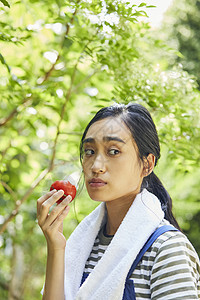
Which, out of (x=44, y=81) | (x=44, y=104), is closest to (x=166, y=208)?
(x=44, y=104)

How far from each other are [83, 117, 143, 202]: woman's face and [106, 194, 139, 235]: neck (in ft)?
0.06

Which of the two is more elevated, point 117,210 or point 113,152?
point 113,152

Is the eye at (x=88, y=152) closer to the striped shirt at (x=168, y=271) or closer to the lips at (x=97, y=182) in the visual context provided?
the lips at (x=97, y=182)

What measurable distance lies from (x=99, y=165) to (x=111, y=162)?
0.04 metres

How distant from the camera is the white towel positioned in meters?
1.31

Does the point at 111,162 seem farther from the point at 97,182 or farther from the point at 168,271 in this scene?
the point at 168,271

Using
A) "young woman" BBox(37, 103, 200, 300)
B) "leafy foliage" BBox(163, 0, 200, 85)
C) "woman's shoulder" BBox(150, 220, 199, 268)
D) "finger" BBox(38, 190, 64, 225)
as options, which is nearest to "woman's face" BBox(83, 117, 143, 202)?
"young woman" BBox(37, 103, 200, 300)

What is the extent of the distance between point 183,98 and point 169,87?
0.09 m

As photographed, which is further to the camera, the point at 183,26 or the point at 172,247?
the point at 183,26

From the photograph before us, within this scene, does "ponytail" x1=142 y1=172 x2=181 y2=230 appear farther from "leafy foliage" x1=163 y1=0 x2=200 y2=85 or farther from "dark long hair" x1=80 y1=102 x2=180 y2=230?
"leafy foliage" x1=163 y1=0 x2=200 y2=85

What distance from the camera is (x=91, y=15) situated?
1.92 meters

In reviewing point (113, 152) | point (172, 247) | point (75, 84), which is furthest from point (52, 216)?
point (75, 84)

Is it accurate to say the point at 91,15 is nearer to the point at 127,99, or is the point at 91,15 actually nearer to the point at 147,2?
the point at 147,2

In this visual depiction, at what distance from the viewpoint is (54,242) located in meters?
1.47
